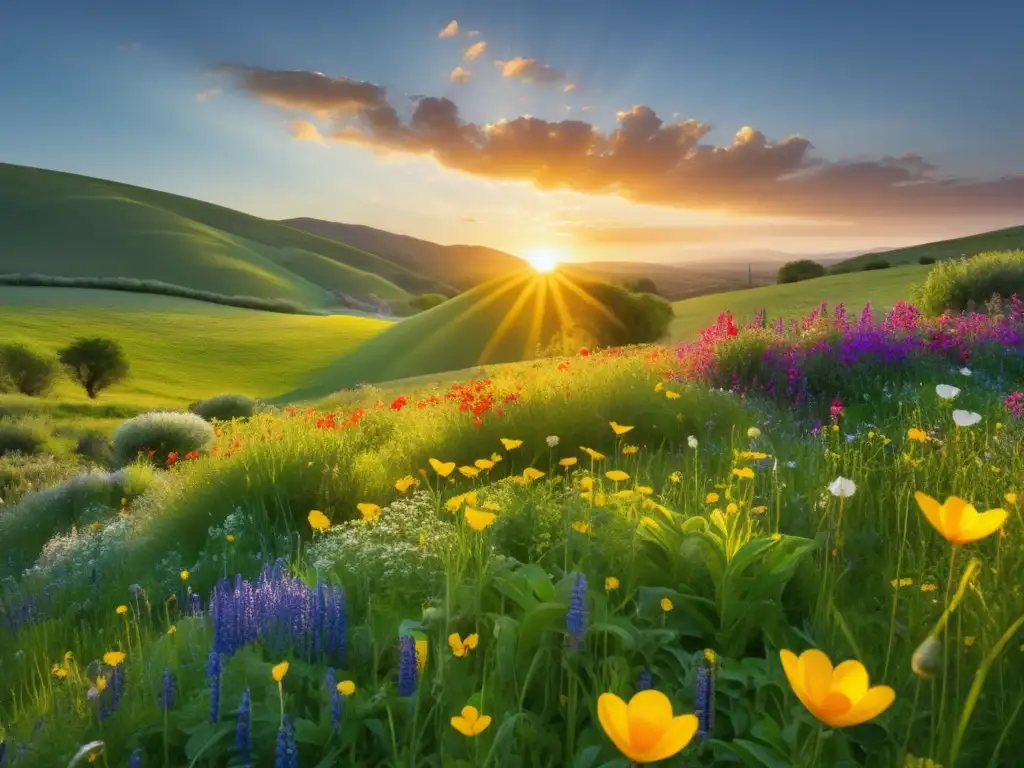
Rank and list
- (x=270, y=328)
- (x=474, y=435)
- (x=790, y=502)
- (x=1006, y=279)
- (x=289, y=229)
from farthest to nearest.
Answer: (x=289, y=229) → (x=270, y=328) → (x=1006, y=279) → (x=474, y=435) → (x=790, y=502)

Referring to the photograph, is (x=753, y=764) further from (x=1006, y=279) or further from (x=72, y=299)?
(x=72, y=299)

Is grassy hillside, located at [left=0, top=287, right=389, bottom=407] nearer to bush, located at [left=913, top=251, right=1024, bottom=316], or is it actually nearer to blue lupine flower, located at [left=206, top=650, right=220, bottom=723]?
bush, located at [left=913, top=251, right=1024, bottom=316]

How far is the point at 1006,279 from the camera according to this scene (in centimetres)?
2009

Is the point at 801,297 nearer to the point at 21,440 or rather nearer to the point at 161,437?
the point at 161,437

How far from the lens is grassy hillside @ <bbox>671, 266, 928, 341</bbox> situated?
34719mm

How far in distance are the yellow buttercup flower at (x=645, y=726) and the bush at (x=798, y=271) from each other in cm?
5847

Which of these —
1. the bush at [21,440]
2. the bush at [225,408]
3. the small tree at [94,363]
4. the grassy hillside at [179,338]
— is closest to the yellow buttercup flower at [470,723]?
the bush at [21,440]

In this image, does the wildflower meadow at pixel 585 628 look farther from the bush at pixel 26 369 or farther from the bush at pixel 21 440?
the bush at pixel 26 369

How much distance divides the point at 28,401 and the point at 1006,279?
3302 centimetres

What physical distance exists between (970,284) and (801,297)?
1864cm

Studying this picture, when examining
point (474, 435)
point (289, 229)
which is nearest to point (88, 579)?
point (474, 435)

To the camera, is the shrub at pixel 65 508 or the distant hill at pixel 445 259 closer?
the shrub at pixel 65 508

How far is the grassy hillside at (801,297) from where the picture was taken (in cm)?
3472

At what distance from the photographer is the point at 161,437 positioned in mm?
15227
